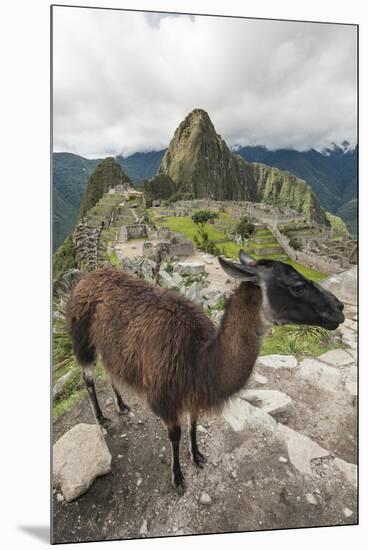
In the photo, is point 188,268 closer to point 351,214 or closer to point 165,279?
point 165,279

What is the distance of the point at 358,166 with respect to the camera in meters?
2.92

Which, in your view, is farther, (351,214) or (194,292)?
(351,214)

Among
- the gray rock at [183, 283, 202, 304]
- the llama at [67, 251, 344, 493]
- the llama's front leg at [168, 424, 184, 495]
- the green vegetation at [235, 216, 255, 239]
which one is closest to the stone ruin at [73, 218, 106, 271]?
the llama at [67, 251, 344, 493]

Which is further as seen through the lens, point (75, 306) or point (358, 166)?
point (358, 166)

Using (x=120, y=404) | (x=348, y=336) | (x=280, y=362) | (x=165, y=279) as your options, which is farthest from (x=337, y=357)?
(x=120, y=404)

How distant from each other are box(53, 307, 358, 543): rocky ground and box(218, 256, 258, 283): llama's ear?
3.92 ft

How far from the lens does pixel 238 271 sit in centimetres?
179

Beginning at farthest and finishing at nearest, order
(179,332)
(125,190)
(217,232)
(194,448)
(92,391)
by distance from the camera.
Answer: (125,190)
(217,232)
(92,391)
(194,448)
(179,332)

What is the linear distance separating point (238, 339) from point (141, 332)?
661 millimetres

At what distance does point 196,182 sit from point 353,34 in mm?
1627

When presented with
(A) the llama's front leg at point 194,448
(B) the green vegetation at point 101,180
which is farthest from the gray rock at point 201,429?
(B) the green vegetation at point 101,180

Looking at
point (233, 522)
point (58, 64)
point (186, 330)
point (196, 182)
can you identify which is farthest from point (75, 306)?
point (233, 522)

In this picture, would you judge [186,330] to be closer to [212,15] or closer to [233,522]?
[233,522]

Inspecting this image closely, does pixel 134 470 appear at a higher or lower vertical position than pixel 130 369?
lower
